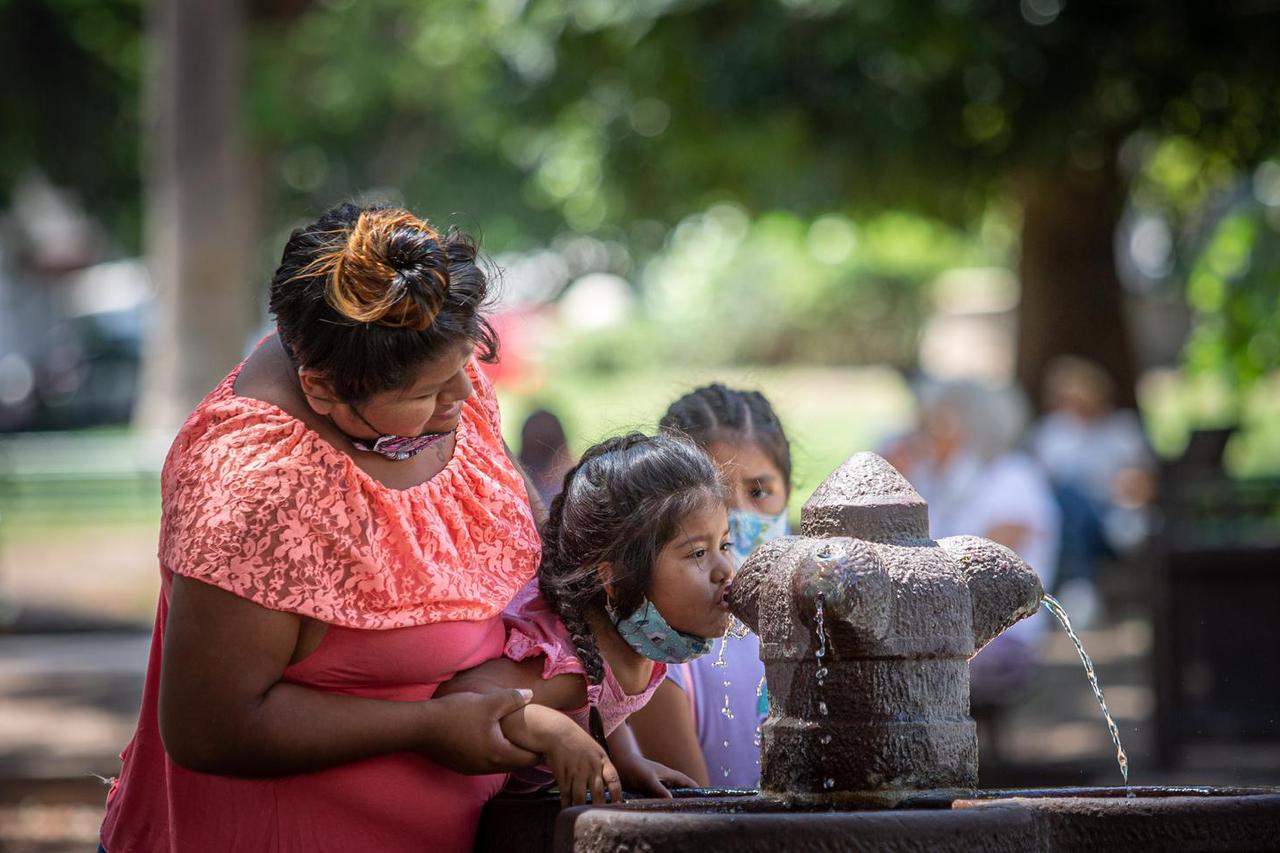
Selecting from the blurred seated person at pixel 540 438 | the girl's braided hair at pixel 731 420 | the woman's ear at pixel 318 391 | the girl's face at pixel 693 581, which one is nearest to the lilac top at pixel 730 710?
the girl's braided hair at pixel 731 420

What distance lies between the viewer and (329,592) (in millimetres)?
2371

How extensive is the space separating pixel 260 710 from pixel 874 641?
0.83 meters

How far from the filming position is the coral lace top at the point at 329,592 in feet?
7.70

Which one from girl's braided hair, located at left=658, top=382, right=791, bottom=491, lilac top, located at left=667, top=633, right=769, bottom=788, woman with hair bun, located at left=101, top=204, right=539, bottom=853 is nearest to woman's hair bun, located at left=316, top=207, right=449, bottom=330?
woman with hair bun, located at left=101, top=204, right=539, bottom=853

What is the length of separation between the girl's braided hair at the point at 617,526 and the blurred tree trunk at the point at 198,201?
11290 millimetres

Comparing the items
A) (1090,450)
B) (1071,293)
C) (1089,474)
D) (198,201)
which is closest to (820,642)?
(1089,474)

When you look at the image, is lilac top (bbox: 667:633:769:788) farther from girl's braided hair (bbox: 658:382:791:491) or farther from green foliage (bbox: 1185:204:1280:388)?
green foliage (bbox: 1185:204:1280:388)

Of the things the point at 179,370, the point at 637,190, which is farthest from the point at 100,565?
the point at 637,190

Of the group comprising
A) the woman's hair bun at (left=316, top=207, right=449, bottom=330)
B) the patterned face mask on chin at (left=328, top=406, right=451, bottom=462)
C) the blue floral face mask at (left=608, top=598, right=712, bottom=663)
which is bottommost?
the blue floral face mask at (left=608, top=598, right=712, bottom=663)

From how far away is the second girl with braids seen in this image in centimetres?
265

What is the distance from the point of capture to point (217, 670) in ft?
7.57

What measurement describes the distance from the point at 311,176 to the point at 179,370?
36.1 ft

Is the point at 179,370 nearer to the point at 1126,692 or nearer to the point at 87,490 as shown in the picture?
the point at 87,490

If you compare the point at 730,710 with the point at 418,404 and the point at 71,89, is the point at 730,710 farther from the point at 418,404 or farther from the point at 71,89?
the point at 71,89
